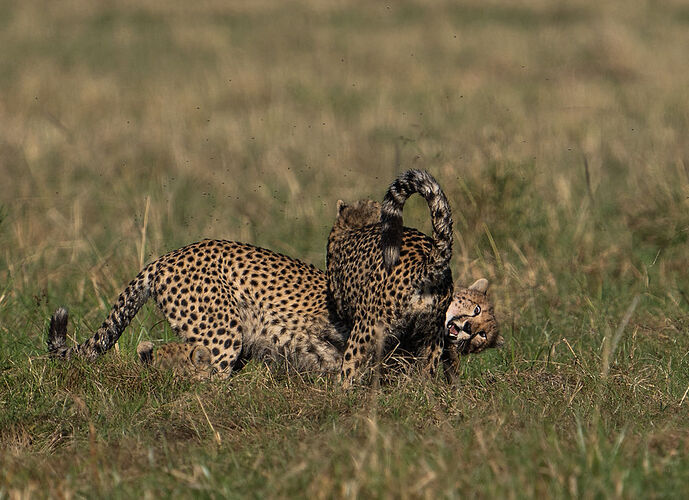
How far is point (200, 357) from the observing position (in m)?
4.57

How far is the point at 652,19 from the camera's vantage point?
16031mm

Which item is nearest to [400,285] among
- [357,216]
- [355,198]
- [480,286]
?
[480,286]

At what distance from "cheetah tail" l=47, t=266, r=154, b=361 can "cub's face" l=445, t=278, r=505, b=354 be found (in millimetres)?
1316

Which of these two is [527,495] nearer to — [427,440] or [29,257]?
[427,440]

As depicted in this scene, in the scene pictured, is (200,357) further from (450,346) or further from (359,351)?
(450,346)

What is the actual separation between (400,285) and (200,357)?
3.06 ft

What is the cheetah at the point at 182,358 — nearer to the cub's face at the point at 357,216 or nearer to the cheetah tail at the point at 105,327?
the cheetah tail at the point at 105,327

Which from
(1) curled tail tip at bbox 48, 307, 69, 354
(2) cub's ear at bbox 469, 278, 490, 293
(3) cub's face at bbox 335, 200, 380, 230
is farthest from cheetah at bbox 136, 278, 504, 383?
(3) cub's face at bbox 335, 200, 380, 230

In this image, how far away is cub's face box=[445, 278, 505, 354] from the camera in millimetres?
4520

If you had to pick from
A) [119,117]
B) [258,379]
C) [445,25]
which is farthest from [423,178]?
[445,25]

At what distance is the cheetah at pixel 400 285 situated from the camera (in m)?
4.11

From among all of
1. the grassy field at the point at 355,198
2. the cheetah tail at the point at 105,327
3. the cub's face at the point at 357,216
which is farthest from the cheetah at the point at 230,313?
the cub's face at the point at 357,216

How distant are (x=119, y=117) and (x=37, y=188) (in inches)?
93.7

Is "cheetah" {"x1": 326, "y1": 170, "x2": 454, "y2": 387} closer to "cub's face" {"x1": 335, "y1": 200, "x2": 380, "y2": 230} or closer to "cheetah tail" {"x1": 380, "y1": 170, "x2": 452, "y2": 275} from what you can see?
"cheetah tail" {"x1": 380, "y1": 170, "x2": 452, "y2": 275}
